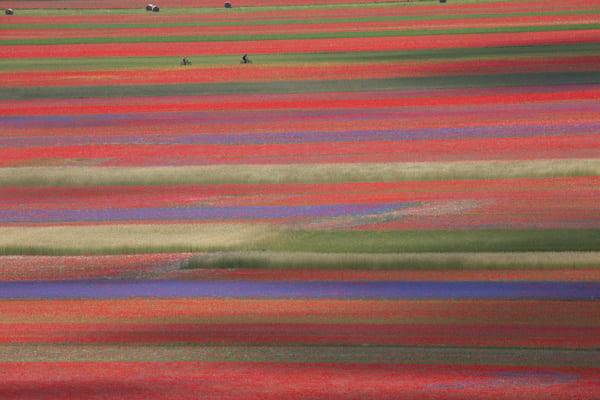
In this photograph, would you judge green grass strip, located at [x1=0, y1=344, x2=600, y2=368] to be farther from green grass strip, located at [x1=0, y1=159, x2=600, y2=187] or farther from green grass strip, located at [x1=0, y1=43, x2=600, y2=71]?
green grass strip, located at [x1=0, y1=43, x2=600, y2=71]

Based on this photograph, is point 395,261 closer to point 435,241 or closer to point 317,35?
Answer: point 435,241

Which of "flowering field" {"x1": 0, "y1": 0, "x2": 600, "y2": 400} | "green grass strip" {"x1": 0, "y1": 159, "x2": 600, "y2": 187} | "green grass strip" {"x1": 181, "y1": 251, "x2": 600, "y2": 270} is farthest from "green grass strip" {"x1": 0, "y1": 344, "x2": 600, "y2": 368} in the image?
"green grass strip" {"x1": 0, "y1": 159, "x2": 600, "y2": 187}

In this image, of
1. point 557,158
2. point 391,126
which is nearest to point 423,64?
point 391,126

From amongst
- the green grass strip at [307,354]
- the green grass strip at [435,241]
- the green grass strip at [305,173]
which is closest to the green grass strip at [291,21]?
the green grass strip at [305,173]

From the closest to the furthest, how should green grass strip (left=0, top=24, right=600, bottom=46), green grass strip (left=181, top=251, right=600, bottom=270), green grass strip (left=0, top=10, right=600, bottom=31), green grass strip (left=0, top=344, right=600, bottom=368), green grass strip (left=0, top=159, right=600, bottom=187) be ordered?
green grass strip (left=0, top=344, right=600, bottom=368) → green grass strip (left=181, top=251, right=600, bottom=270) → green grass strip (left=0, top=159, right=600, bottom=187) → green grass strip (left=0, top=24, right=600, bottom=46) → green grass strip (left=0, top=10, right=600, bottom=31)

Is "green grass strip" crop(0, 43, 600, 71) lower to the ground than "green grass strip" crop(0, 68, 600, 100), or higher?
higher

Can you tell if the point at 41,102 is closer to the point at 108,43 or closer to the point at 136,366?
the point at 108,43
